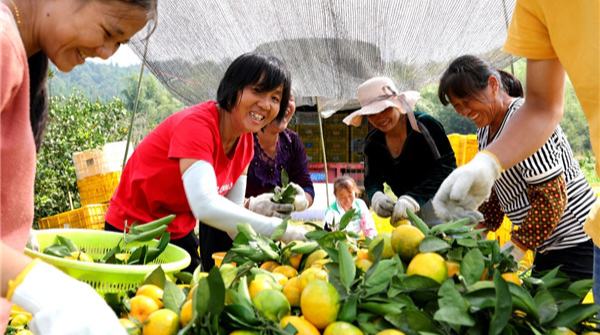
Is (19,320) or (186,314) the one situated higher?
(186,314)

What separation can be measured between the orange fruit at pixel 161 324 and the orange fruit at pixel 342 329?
0.28m

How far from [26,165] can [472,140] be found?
4.98m

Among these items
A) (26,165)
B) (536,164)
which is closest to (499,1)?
(536,164)

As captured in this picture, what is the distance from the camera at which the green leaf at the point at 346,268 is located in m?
1.01

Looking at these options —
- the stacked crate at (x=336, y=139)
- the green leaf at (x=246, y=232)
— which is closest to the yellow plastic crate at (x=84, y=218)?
the stacked crate at (x=336, y=139)

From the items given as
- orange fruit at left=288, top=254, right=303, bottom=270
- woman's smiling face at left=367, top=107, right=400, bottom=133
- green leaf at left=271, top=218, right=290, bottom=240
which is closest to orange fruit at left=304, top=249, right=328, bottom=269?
orange fruit at left=288, top=254, right=303, bottom=270

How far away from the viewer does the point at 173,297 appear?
3.36 feet

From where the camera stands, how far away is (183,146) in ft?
5.76

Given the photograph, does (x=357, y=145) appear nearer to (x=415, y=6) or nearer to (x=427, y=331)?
(x=415, y=6)

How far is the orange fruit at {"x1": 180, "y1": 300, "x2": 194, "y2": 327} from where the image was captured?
96 centimetres

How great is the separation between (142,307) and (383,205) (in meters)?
1.62

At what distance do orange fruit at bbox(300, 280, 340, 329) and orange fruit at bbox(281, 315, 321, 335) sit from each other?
0.6 inches

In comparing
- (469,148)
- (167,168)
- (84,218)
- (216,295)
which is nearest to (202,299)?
(216,295)

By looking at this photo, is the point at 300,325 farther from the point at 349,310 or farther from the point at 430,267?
the point at 430,267
